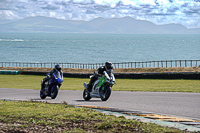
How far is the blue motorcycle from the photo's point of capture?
55.0 feet

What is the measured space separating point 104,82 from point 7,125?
6867 mm

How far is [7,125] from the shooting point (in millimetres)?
8422

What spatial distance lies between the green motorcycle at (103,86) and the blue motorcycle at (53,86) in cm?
164

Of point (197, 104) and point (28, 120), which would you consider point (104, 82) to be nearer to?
point (197, 104)

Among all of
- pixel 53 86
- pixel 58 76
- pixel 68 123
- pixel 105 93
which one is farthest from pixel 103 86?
pixel 68 123

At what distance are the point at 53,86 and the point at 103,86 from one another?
118 inches

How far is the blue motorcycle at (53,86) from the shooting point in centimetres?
1675

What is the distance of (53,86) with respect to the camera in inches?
677

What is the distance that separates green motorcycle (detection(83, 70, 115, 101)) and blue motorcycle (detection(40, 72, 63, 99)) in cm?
164

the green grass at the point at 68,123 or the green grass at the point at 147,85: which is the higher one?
the green grass at the point at 68,123

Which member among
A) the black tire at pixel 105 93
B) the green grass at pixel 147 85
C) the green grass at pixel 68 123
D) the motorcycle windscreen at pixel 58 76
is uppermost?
the motorcycle windscreen at pixel 58 76

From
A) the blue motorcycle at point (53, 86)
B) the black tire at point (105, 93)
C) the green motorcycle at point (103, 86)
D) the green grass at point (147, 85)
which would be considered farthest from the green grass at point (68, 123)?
the green grass at point (147, 85)

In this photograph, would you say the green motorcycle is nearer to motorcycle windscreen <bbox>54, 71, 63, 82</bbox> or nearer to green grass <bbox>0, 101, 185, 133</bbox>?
motorcycle windscreen <bbox>54, 71, 63, 82</bbox>

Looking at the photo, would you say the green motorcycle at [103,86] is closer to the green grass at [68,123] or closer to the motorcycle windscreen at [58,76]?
the motorcycle windscreen at [58,76]
